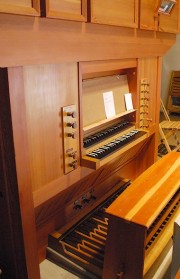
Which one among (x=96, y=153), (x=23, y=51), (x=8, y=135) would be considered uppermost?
(x=23, y=51)

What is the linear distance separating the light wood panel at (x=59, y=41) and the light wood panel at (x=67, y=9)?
36mm

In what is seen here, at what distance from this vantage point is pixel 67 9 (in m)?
1.48

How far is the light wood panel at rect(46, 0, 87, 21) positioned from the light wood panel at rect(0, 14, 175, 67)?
1.4 inches

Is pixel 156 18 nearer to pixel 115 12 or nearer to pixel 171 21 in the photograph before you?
pixel 171 21

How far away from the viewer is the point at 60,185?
5.70 feet

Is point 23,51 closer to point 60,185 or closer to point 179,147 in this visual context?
point 60,185

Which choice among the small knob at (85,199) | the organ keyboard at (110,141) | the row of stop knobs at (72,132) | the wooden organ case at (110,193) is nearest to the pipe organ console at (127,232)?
the wooden organ case at (110,193)

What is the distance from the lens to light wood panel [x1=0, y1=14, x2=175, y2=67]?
124 cm

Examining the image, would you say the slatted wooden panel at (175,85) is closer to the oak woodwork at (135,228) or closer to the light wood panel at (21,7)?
the oak woodwork at (135,228)

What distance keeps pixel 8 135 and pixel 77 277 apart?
42.6 inches

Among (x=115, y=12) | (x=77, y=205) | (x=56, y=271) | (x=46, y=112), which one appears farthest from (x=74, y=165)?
(x=115, y=12)

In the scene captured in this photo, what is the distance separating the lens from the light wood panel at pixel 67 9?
4.50 feet

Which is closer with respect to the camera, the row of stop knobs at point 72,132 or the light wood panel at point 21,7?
the light wood panel at point 21,7

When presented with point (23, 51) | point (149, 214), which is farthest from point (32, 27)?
point (149, 214)
